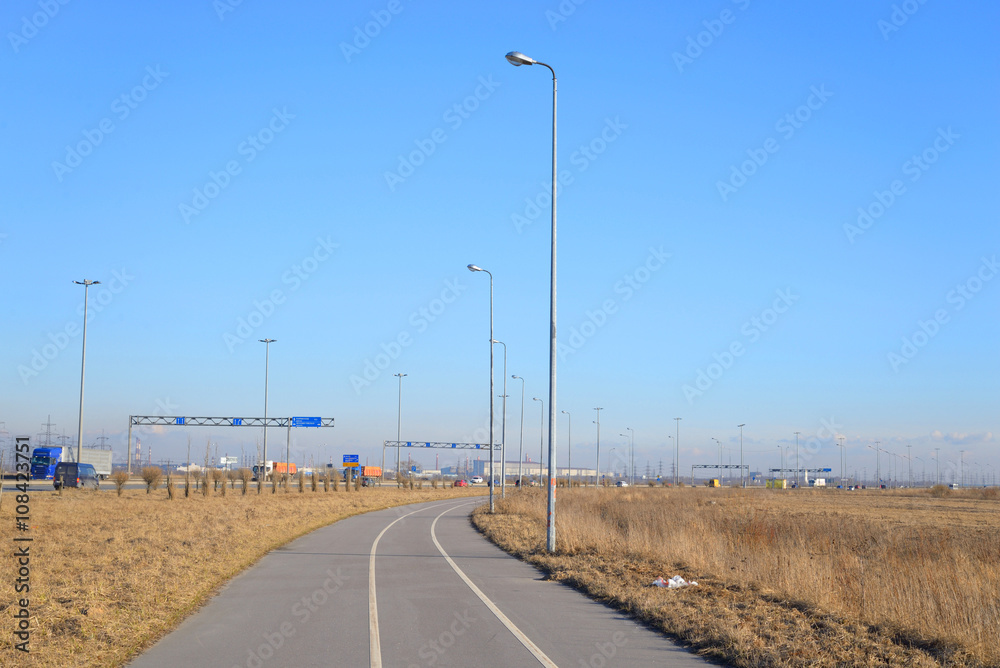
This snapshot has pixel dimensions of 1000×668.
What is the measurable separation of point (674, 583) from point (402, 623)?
5502 millimetres

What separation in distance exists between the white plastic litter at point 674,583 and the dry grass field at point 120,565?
314 inches

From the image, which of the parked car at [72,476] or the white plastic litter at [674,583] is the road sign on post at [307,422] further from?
the white plastic litter at [674,583]

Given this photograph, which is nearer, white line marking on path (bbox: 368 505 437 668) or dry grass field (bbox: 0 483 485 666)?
white line marking on path (bbox: 368 505 437 668)

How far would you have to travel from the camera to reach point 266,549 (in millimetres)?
21984

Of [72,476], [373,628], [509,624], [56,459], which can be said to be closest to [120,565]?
[373,628]

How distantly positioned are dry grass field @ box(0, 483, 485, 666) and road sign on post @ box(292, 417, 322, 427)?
52754 mm

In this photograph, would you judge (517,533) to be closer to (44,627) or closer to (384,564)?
(384,564)

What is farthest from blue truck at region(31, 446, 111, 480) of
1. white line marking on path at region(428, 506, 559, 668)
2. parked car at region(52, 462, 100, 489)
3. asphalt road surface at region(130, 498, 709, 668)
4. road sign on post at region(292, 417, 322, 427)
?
white line marking on path at region(428, 506, 559, 668)

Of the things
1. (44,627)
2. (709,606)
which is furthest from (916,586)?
(44,627)

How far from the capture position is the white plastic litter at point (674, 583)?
14289 millimetres

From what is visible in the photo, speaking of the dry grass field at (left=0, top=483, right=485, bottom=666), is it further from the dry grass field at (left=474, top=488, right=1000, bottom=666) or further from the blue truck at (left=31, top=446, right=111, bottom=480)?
the blue truck at (left=31, top=446, right=111, bottom=480)

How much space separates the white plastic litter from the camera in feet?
46.9

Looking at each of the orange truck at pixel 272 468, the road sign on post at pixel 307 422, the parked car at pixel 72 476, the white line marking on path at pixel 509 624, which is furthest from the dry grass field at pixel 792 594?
the road sign on post at pixel 307 422

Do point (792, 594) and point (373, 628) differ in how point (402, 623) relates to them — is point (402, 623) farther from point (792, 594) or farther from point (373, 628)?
point (792, 594)
